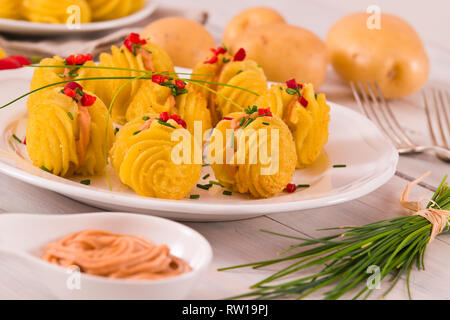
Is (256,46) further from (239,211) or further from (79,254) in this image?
(79,254)

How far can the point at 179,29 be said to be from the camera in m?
2.86

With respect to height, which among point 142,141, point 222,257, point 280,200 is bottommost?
point 222,257

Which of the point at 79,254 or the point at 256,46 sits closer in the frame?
the point at 79,254

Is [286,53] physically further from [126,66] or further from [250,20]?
[126,66]

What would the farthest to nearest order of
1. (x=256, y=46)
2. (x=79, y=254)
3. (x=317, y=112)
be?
(x=256, y=46) < (x=317, y=112) < (x=79, y=254)

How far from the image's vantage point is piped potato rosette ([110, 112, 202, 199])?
162 centimetres

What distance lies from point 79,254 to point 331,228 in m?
0.67

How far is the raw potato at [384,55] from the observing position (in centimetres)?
283

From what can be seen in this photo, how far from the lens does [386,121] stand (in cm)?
252

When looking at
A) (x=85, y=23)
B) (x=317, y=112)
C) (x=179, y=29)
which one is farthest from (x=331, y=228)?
(x=85, y=23)

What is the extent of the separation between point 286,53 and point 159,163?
1.26m

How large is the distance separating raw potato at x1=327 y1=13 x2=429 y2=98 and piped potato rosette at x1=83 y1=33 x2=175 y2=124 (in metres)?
1.10

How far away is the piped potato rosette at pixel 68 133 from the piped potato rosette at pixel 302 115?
533mm

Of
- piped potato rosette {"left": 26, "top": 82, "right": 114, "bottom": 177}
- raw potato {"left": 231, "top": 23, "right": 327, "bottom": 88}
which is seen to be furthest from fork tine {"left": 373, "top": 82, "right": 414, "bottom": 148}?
piped potato rosette {"left": 26, "top": 82, "right": 114, "bottom": 177}
